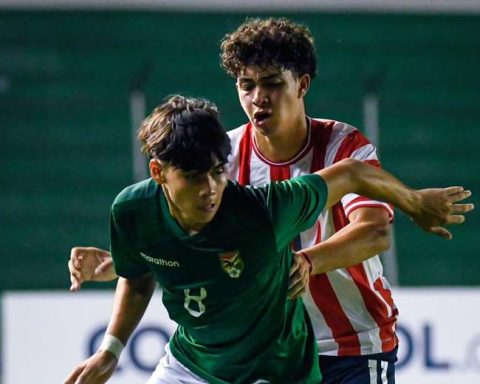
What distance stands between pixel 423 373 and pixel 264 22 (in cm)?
301

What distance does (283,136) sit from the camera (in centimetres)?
429

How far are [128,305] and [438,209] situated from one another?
0.91 meters

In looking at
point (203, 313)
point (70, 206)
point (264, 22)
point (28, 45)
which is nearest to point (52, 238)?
point (70, 206)

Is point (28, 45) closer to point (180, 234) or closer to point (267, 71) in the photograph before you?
point (267, 71)

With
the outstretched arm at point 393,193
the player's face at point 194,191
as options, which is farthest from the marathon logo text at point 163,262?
the outstretched arm at point 393,193

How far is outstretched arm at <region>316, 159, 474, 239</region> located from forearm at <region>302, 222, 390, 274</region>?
137mm

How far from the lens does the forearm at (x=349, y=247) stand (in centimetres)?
376

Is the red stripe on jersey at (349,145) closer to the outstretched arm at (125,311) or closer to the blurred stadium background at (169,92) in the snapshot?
the outstretched arm at (125,311)

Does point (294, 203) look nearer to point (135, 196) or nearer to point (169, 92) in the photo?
point (135, 196)

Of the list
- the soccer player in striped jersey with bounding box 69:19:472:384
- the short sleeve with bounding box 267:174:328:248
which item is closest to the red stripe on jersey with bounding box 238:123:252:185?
the soccer player in striped jersey with bounding box 69:19:472:384

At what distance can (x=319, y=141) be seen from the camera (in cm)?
431

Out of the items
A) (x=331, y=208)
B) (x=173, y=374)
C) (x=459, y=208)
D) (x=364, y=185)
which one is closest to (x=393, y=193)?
(x=364, y=185)

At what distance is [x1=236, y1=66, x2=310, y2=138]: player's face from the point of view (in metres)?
4.22

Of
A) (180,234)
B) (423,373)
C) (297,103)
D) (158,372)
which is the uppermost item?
(297,103)
